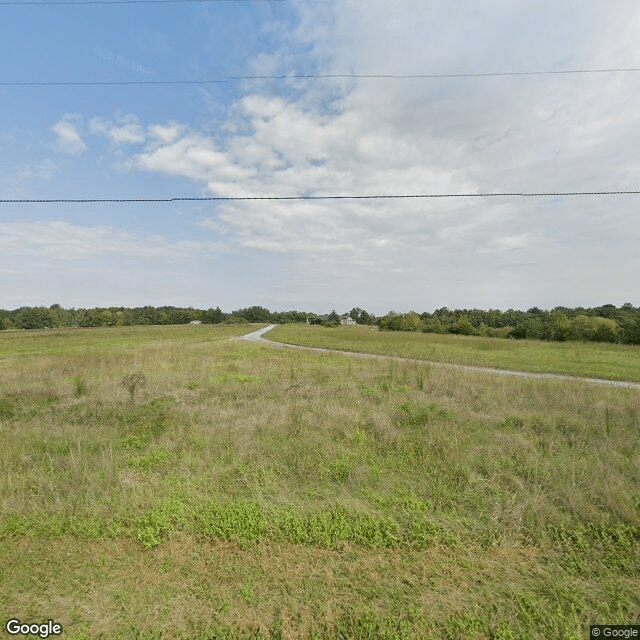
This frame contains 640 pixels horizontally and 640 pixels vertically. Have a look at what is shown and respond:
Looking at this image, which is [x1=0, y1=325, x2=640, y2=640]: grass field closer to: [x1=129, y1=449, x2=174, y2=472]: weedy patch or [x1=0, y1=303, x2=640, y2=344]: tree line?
[x1=129, y1=449, x2=174, y2=472]: weedy patch

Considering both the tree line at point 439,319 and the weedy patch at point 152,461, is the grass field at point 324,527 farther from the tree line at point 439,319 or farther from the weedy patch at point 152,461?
the tree line at point 439,319

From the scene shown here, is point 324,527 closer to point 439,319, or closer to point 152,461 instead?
point 152,461

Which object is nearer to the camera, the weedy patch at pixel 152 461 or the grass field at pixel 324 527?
the grass field at pixel 324 527

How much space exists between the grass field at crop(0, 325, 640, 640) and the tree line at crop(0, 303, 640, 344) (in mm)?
55800

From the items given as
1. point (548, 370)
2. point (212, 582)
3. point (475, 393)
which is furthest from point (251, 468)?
point (548, 370)

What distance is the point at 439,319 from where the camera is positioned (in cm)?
11200

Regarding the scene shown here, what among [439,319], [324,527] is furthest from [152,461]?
[439,319]

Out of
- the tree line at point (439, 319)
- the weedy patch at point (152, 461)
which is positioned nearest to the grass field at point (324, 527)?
the weedy patch at point (152, 461)

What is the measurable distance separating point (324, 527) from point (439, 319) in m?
116

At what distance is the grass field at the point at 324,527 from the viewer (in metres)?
2.88

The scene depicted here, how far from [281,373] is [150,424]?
29.3 ft

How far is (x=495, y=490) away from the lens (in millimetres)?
4828

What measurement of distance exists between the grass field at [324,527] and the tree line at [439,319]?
5580cm

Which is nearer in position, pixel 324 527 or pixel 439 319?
pixel 324 527
